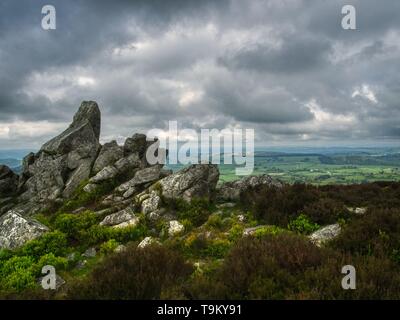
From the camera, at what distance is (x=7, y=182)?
90.8 feet

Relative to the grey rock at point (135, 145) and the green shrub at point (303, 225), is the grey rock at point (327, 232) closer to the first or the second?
the green shrub at point (303, 225)

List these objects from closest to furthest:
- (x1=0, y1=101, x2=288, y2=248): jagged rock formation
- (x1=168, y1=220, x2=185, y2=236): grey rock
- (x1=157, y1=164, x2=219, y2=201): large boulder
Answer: (x1=168, y1=220, x2=185, y2=236): grey rock < (x1=0, y1=101, x2=288, y2=248): jagged rock formation < (x1=157, y1=164, x2=219, y2=201): large boulder

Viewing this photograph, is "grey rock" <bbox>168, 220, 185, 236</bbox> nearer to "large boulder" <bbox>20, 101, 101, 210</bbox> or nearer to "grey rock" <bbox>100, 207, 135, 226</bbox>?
"grey rock" <bbox>100, 207, 135, 226</bbox>

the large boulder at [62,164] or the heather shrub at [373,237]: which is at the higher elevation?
the large boulder at [62,164]

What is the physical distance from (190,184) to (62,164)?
40.9ft

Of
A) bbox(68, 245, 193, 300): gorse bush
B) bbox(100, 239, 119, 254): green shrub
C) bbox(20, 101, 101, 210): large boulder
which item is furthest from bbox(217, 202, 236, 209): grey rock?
bbox(20, 101, 101, 210): large boulder

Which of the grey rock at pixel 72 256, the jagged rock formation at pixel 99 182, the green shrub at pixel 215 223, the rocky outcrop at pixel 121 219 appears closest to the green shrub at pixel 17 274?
the grey rock at pixel 72 256

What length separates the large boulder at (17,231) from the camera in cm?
1499

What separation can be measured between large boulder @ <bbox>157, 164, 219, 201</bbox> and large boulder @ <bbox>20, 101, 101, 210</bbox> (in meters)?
8.45

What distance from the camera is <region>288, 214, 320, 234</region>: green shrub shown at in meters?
14.4

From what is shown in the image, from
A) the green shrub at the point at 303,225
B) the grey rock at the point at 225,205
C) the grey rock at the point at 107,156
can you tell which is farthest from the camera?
the grey rock at the point at 107,156

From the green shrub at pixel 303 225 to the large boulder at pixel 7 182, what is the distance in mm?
23352
